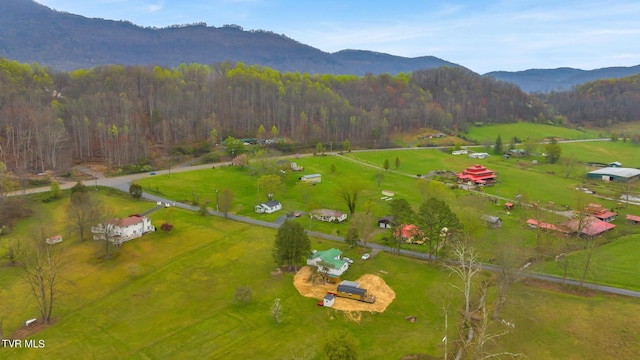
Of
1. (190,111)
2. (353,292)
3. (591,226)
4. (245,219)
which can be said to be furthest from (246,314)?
(190,111)

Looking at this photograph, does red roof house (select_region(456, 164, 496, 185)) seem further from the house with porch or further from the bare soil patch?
the bare soil patch

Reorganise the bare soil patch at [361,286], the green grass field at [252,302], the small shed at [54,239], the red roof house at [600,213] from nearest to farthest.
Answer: the green grass field at [252,302] → the bare soil patch at [361,286] → the small shed at [54,239] → the red roof house at [600,213]

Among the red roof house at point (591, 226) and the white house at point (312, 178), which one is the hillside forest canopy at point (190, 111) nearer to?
the white house at point (312, 178)

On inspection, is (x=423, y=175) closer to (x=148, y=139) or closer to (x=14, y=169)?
(x=148, y=139)

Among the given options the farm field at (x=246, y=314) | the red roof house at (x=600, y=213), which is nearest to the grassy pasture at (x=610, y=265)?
the farm field at (x=246, y=314)

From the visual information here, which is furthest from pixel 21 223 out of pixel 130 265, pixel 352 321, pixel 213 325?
pixel 352 321

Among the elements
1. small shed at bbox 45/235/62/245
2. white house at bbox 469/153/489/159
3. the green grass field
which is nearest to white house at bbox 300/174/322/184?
the green grass field
